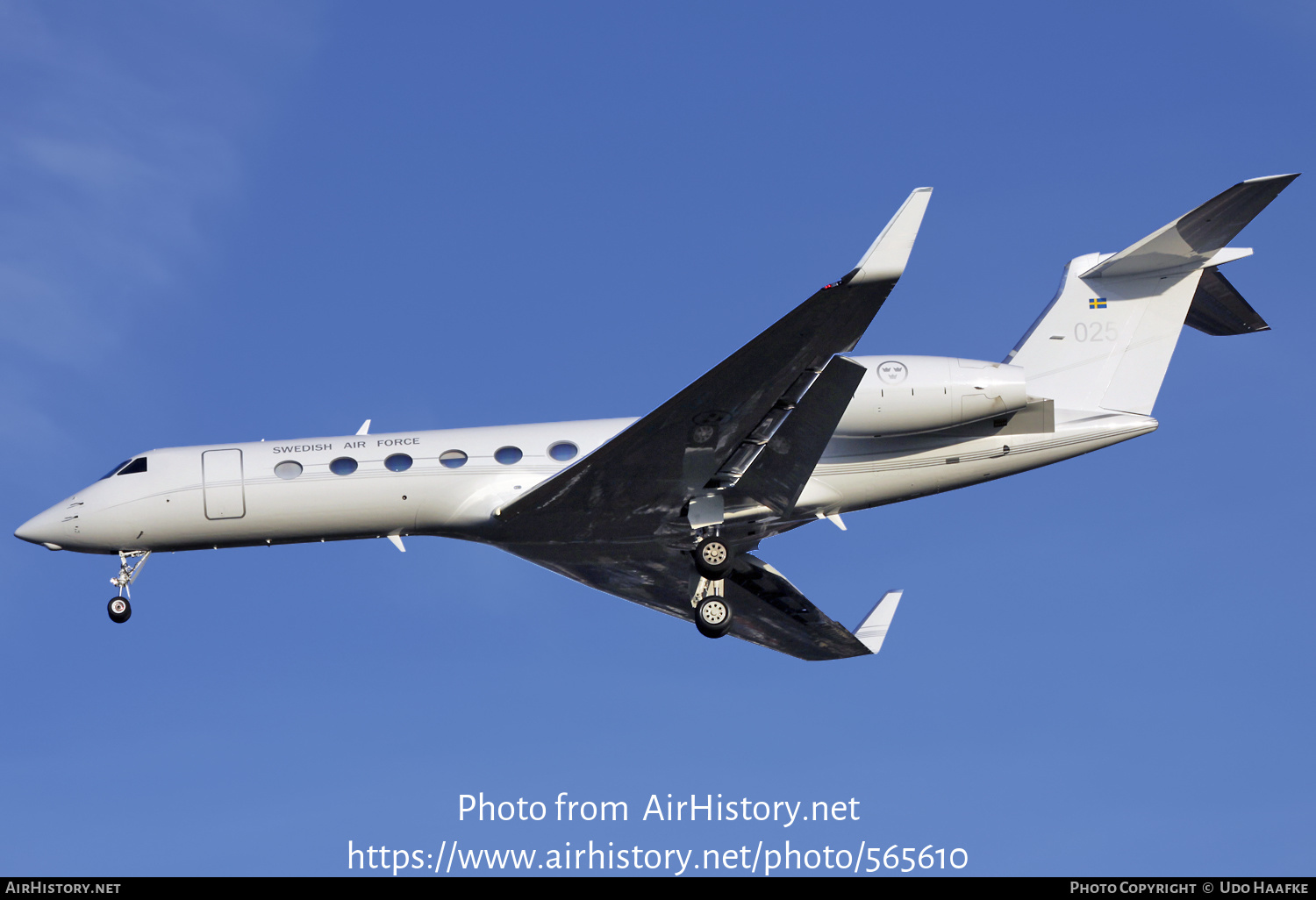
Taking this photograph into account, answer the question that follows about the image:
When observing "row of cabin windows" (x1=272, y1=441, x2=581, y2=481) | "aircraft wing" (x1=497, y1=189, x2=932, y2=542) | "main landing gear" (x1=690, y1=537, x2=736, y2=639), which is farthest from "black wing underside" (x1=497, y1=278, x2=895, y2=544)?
"row of cabin windows" (x1=272, y1=441, x2=581, y2=481)

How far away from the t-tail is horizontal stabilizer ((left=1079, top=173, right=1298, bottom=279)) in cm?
2

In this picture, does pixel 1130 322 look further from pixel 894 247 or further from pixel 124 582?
pixel 124 582

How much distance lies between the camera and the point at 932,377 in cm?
1747

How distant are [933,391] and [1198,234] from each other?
4.77 m

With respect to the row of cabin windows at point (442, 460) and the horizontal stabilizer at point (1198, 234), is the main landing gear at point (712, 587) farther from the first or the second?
the horizontal stabilizer at point (1198, 234)

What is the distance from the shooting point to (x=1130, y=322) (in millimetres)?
20172

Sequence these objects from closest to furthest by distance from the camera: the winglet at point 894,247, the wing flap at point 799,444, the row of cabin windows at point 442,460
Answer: the winglet at point 894,247 → the wing flap at point 799,444 → the row of cabin windows at point 442,460

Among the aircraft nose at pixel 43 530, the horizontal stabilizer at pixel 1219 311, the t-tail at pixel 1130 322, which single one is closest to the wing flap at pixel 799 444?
the t-tail at pixel 1130 322

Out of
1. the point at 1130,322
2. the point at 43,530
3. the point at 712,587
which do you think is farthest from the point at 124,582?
the point at 1130,322

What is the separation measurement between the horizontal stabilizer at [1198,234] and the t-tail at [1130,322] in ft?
0.06

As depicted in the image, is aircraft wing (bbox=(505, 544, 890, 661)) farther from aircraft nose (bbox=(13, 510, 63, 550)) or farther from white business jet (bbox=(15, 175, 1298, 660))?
aircraft nose (bbox=(13, 510, 63, 550))

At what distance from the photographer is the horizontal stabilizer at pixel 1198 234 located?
17.6 metres
